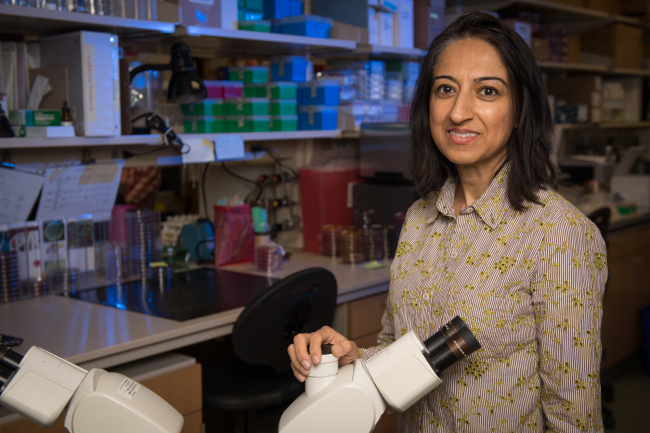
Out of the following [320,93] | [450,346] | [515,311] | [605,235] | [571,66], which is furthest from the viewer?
[571,66]

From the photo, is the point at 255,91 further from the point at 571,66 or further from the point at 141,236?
the point at 571,66

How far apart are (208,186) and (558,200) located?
6.73ft

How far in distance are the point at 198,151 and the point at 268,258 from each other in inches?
20.2

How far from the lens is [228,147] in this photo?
8.13 ft

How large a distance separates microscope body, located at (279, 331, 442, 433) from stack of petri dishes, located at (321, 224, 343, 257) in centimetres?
193

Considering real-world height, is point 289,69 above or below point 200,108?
above

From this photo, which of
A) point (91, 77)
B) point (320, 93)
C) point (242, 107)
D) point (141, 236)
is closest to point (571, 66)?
point (320, 93)

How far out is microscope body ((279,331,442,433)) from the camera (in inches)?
31.3

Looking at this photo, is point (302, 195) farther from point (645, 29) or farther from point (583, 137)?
point (645, 29)

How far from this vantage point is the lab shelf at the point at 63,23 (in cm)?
179

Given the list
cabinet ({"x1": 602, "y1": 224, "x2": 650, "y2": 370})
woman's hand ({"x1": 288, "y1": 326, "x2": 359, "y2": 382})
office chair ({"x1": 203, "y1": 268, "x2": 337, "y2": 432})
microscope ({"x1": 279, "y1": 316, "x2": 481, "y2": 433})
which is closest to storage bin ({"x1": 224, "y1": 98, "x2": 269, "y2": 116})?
office chair ({"x1": 203, "y1": 268, "x2": 337, "y2": 432})

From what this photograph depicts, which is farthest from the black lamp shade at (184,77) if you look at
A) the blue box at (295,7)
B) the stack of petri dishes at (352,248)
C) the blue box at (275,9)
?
the stack of petri dishes at (352,248)

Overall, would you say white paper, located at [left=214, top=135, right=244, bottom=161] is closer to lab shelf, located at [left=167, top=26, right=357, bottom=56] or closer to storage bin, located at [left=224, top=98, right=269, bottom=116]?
storage bin, located at [left=224, top=98, right=269, bottom=116]

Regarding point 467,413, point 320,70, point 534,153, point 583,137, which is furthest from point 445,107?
point 583,137
